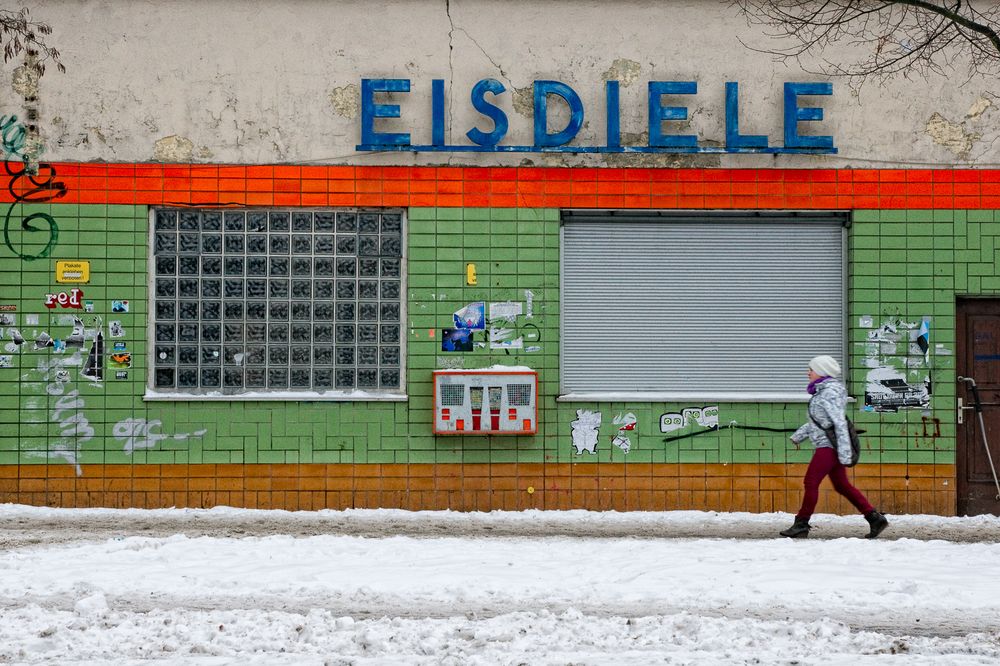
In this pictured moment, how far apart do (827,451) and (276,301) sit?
563 cm

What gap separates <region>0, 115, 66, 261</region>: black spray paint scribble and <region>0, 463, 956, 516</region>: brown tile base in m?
2.35

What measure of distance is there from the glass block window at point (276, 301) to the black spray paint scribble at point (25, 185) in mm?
1019

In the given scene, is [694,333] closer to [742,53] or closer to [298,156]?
[742,53]

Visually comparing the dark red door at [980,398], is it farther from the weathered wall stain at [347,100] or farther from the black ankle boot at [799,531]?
the weathered wall stain at [347,100]

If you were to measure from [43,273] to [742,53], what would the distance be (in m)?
7.43

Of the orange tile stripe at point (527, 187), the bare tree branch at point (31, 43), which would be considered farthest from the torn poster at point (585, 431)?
the bare tree branch at point (31, 43)

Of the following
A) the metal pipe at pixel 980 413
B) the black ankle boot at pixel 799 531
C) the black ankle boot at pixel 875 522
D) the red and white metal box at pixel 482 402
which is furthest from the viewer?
the metal pipe at pixel 980 413

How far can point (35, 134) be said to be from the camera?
1178cm

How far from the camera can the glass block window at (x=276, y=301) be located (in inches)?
472

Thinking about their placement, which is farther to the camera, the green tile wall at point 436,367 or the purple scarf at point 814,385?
the green tile wall at point 436,367

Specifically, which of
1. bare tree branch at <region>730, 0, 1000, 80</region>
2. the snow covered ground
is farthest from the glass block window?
bare tree branch at <region>730, 0, 1000, 80</region>

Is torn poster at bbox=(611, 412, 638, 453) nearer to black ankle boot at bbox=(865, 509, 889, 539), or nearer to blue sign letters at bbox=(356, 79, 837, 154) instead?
black ankle boot at bbox=(865, 509, 889, 539)

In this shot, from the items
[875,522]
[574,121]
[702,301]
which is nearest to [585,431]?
[702,301]

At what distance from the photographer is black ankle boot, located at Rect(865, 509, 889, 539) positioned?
10.2 meters
